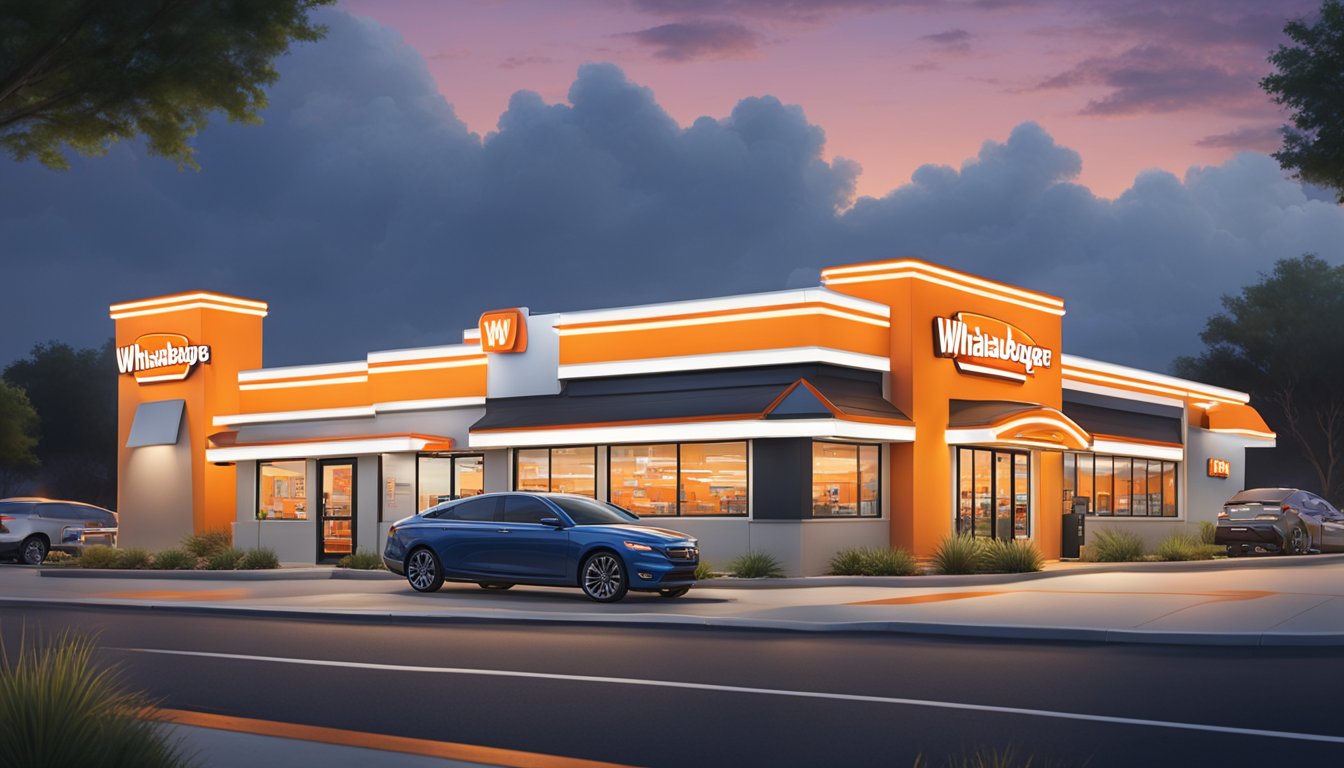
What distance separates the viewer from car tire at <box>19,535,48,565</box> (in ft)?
123

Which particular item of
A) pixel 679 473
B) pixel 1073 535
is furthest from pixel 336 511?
pixel 1073 535

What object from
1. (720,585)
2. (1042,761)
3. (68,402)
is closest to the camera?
(1042,761)

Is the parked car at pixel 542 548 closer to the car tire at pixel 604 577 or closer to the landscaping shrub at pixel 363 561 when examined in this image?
the car tire at pixel 604 577

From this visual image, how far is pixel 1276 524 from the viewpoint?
1347 inches

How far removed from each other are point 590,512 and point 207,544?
16.2 metres

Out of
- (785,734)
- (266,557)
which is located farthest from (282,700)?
(266,557)

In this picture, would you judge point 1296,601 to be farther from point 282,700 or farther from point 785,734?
point 282,700

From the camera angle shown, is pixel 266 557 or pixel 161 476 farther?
pixel 161 476

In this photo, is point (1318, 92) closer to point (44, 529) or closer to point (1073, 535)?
point (1073, 535)

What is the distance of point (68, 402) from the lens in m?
88.9

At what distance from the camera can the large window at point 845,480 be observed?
2780 cm

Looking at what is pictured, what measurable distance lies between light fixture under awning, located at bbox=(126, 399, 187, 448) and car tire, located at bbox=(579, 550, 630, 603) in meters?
20.0

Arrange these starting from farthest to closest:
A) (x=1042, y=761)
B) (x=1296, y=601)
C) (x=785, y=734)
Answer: (x=1296, y=601) < (x=785, y=734) < (x=1042, y=761)

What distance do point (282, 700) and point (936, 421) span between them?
2003 centimetres
